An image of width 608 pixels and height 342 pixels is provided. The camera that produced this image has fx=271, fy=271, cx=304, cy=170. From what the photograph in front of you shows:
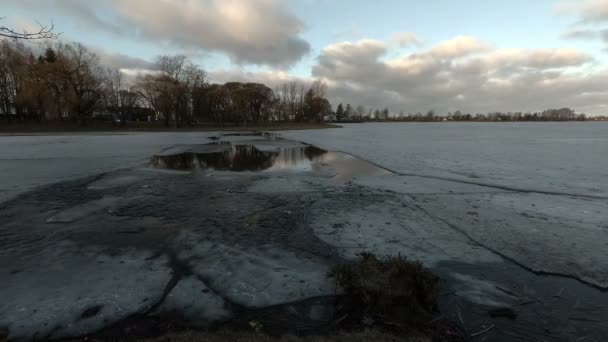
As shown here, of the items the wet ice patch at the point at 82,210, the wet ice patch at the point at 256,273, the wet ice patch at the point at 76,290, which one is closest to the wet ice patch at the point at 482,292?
the wet ice patch at the point at 256,273

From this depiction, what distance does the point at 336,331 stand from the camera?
2629 millimetres

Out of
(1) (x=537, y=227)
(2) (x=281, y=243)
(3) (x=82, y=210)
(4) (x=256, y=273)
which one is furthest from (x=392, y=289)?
(3) (x=82, y=210)

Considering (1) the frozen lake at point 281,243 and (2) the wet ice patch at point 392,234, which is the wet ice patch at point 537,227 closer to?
(1) the frozen lake at point 281,243

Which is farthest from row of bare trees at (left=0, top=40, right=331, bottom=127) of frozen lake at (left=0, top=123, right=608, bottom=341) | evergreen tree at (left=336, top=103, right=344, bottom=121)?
evergreen tree at (left=336, top=103, right=344, bottom=121)

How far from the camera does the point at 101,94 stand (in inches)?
1918

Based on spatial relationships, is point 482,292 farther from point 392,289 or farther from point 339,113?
point 339,113

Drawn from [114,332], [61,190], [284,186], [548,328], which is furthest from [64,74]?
[548,328]

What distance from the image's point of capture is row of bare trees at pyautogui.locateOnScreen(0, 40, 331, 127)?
1699 inches

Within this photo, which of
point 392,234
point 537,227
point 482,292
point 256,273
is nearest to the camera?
point 482,292

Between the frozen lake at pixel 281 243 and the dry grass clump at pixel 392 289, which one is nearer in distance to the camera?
the dry grass clump at pixel 392 289

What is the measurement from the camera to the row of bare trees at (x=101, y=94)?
43.2 meters

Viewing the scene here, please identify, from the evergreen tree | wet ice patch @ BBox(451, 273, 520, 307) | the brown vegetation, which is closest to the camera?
the brown vegetation

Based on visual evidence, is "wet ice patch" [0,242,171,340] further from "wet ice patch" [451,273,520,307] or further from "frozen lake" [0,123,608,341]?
"wet ice patch" [451,273,520,307]

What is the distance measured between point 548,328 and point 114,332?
4.27 m
